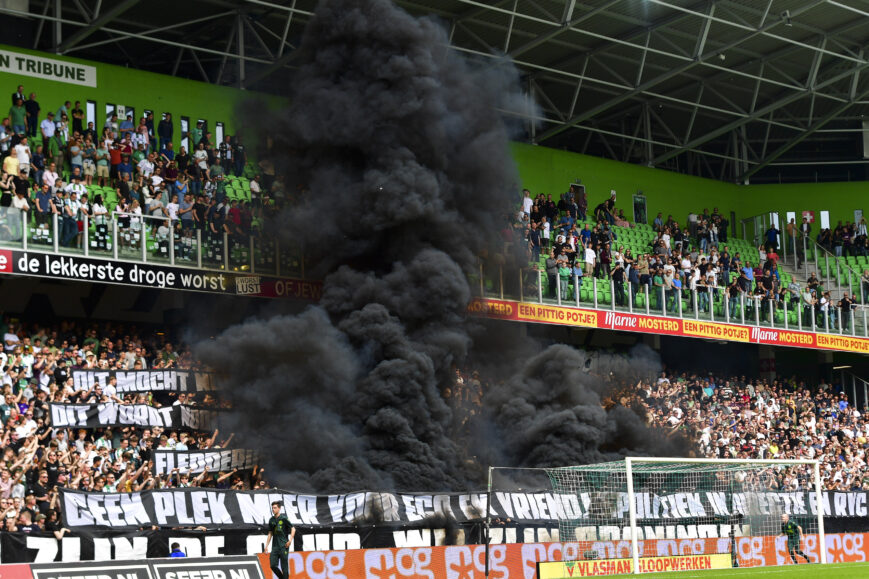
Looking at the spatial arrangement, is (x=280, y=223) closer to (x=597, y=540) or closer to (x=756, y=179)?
(x=597, y=540)

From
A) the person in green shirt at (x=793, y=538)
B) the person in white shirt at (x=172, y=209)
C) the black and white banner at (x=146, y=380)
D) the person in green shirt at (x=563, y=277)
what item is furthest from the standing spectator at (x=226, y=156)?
the person in green shirt at (x=793, y=538)

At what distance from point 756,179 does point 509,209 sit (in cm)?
2006

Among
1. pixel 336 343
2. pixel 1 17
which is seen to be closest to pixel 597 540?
pixel 336 343

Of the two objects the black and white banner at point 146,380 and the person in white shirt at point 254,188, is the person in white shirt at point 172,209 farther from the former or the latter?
the black and white banner at point 146,380

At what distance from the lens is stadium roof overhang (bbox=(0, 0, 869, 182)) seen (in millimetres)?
33781

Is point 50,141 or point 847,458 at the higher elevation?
point 50,141

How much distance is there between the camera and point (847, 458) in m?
37.5

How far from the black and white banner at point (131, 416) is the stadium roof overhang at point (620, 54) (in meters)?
10.1

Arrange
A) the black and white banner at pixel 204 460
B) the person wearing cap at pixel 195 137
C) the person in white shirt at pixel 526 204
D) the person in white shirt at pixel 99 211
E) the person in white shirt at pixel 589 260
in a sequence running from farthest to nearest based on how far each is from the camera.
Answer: the person in white shirt at pixel 526 204 < the person in white shirt at pixel 589 260 < the person wearing cap at pixel 195 137 < the person in white shirt at pixel 99 211 < the black and white banner at pixel 204 460

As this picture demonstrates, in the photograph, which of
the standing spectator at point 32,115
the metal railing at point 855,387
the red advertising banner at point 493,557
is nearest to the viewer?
the red advertising banner at point 493,557

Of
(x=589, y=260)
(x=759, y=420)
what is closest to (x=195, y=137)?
(x=589, y=260)

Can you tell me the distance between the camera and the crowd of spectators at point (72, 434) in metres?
21.8

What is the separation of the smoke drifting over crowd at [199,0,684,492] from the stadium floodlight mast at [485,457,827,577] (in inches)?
118

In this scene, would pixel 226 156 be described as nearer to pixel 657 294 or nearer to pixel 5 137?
pixel 5 137
